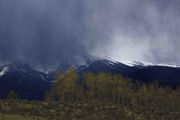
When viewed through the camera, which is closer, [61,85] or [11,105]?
[11,105]

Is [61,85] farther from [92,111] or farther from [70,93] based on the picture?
[92,111]

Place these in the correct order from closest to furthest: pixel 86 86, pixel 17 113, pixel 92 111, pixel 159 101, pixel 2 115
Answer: pixel 2 115, pixel 17 113, pixel 92 111, pixel 159 101, pixel 86 86

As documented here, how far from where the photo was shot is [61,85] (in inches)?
6654

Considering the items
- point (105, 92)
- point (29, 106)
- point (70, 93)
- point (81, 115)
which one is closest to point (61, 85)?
point (70, 93)

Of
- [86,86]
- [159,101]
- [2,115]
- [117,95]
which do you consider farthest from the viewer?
[86,86]

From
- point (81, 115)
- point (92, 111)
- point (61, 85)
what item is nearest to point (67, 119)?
point (81, 115)

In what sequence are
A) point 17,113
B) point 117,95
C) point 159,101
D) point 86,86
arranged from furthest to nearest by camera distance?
1. point 86,86
2. point 117,95
3. point 159,101
4. point 17,113

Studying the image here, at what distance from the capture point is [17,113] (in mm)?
92688

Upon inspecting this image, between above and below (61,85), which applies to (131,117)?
below

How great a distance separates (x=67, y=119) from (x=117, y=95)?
90.9 meters

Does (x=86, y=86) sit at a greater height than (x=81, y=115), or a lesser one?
greater

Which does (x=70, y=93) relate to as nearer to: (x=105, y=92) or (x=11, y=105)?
(x=105, y=92)

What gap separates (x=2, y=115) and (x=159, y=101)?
8880 centimetres

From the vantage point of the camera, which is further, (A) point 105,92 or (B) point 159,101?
(A) point 105,92
